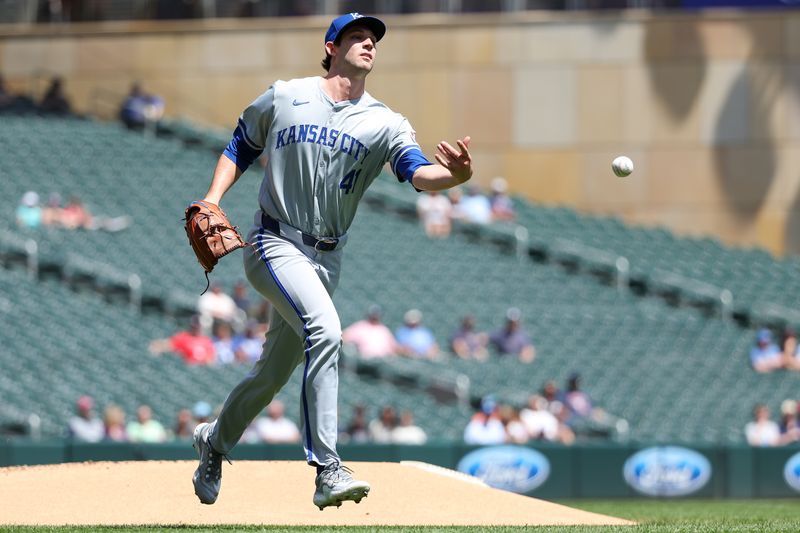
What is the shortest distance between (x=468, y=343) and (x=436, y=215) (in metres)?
3.90

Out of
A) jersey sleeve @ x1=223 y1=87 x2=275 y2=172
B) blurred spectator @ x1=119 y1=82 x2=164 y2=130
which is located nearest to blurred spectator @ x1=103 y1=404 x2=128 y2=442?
jersey sleeve @ x1=223 y1=87 x2=275 y2=172

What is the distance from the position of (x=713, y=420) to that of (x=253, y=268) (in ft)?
32.8

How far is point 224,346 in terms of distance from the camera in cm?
1462

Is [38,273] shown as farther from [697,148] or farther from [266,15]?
[697,148]

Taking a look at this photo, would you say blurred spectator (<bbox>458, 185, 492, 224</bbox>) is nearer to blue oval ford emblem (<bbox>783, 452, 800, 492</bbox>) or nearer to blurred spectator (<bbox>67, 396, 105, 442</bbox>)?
blue oval ford emblem (<bbox>783, 452, 800, 492</bbox>)

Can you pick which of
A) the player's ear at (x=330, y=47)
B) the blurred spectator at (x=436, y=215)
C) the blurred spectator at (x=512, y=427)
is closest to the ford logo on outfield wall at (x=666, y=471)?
the blurred spectator at (x=512, y=427)

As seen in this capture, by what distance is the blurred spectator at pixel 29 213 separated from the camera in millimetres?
16891

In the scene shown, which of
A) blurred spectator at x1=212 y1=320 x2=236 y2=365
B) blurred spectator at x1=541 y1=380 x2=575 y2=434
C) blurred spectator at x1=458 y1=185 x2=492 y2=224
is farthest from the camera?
blurred spectator at x1=458 y1=185 x2=492 y2=224

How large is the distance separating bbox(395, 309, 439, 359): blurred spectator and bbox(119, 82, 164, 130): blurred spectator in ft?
23.1

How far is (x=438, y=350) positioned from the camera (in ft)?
52.0

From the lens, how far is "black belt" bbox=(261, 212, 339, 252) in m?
6.05

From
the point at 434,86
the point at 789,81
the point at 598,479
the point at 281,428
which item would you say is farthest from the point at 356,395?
the point at 789,81

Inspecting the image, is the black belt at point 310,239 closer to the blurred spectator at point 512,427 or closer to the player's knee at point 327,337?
the player's knee at point 327,337

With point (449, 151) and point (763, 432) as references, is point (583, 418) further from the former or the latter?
point (449, 151)
